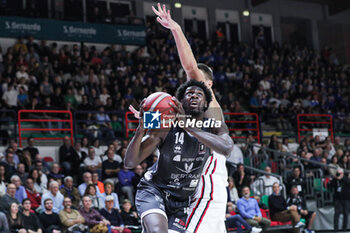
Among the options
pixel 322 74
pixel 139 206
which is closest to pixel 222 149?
pixel 139 206

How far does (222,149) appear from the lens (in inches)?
149

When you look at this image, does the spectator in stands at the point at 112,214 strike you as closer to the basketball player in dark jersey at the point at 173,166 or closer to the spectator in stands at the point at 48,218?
the spectator in stands at the point at 48,218

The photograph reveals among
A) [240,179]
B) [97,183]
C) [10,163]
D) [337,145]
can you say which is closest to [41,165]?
[10,163]

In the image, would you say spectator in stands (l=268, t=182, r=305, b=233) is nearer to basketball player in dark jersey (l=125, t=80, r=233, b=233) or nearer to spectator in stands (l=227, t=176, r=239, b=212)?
spectator in stands (l=227, t=176, r=239, b=212)

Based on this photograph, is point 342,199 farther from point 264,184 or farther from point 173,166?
point 173,166

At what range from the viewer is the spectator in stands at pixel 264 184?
12.9m

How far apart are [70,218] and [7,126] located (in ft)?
13.4

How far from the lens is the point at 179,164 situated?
423 centimetres

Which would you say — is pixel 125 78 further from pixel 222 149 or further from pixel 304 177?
pixel 222 149

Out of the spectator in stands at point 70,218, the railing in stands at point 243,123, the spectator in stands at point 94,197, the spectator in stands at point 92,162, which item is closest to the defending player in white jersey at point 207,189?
the spectator in stands at point 70,218

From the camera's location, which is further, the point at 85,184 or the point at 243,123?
the point at 243,123

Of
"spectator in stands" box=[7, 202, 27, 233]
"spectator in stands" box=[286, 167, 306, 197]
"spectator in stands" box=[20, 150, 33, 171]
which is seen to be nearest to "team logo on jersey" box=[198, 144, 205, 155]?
"spectator in stands" box=[7, 202, 27, 233]

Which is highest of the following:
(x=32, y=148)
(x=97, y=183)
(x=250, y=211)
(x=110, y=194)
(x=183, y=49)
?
(x=183, y=49)

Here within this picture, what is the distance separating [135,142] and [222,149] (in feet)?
1.99
